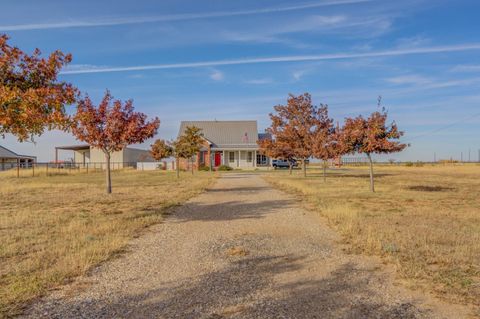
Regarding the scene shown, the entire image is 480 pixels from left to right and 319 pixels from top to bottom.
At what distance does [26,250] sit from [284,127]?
27.0 meters

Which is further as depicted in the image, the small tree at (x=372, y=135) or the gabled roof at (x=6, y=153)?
the gabled roof at (x=6, y=153)

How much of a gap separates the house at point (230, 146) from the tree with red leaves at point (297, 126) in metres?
19.2

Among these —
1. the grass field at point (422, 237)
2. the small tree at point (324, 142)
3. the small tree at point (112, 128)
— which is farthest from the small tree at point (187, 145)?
the grass field at point (422, 237)

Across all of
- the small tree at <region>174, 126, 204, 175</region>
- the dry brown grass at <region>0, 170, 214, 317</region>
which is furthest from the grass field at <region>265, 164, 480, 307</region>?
the small tree at <region>174, 126, 204, 175</region>

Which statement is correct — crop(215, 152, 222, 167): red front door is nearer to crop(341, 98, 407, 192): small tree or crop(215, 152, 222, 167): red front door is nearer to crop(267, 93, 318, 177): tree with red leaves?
crop(267, 93, 318, 177): tree with red leaves

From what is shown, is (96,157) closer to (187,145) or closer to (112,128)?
(187,145)

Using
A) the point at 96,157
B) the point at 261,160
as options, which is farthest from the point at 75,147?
the point at 261,160

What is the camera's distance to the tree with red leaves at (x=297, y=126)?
31984 millimetres

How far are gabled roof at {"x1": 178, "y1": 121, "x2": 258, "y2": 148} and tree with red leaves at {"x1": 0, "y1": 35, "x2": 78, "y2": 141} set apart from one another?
44645 mm

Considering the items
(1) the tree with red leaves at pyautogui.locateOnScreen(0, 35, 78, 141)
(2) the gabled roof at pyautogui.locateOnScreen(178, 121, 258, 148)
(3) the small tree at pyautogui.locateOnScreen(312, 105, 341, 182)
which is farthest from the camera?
(2) the gabled roof at pyautogui.locateOnScreen(178, 121, 258, 148)

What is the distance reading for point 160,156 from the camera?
130ft

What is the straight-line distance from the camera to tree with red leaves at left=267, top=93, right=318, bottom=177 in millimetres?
31984

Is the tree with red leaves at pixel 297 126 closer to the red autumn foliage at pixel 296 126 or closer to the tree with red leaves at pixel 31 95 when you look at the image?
the red autumn foliage at pixel 296 126

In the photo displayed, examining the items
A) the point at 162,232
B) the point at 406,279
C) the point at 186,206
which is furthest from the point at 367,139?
the point at 406,279
